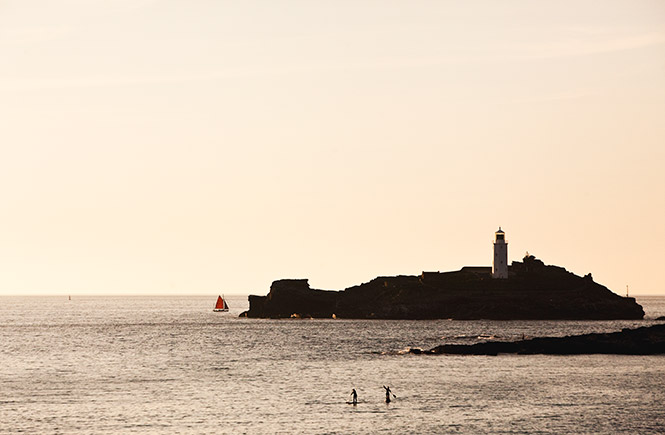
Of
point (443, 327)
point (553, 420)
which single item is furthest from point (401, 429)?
point (443, 327)

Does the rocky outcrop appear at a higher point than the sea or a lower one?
higher

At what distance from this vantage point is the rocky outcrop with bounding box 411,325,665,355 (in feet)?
393

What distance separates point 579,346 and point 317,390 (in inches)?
1830

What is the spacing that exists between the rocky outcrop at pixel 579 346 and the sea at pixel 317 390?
10.1 feet

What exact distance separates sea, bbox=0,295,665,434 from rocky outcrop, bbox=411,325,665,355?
3075 millimetres

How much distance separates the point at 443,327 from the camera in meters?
188

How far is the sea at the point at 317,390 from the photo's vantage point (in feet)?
224

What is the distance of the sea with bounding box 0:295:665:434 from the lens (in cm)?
6825

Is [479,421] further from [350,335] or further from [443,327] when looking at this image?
[443,327]

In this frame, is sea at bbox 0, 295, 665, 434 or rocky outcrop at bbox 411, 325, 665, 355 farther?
rocky outcrop at bbox 411, 325, 665, 355

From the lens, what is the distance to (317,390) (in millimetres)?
87688

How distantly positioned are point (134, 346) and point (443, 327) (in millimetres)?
66263

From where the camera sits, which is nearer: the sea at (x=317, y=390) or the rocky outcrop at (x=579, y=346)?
the sea at (x=317, y=390)

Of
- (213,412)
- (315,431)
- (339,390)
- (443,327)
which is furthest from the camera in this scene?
(443,327)
